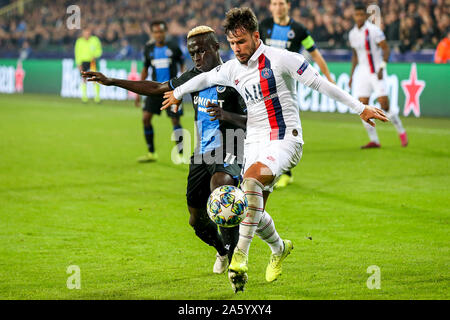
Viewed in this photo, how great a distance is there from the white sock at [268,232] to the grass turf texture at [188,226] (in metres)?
0.27

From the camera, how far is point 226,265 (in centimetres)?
599

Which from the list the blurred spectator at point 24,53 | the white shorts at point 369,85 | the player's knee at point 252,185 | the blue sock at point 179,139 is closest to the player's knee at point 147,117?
the blue sock at point 179,139

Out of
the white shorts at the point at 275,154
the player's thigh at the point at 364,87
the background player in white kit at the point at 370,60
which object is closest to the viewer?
the white shorts at the point at 275,154

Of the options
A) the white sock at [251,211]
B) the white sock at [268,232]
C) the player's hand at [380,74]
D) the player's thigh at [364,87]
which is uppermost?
the player's hand at [380,74]

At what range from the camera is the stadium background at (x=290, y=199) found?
565cm

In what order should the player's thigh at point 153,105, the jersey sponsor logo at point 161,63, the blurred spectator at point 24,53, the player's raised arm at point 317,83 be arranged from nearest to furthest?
the player's raised arm at point 317,83
the player's thigh at point 153,105
the jersey sponsor logo at point 161,63
the blurred spectator at point 24,53

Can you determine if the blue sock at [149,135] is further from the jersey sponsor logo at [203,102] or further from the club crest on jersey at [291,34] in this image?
the jersey sponsor logo at [203,102]

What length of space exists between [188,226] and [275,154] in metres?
2.57

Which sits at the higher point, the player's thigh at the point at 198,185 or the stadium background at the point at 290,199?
the player's thigh at the point at 198,185

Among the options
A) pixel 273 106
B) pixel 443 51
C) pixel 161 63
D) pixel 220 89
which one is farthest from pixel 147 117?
pixel 443 51

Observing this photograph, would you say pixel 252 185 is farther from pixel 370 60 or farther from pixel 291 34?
pixel 370 60

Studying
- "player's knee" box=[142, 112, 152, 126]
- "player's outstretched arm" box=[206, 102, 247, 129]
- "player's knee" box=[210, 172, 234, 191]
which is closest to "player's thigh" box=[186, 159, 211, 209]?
"player's knee" box=[210, 172, 234, 191]

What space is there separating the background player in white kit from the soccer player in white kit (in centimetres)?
795

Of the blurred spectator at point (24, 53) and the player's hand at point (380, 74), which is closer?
the player's hand at point (380, 74)
